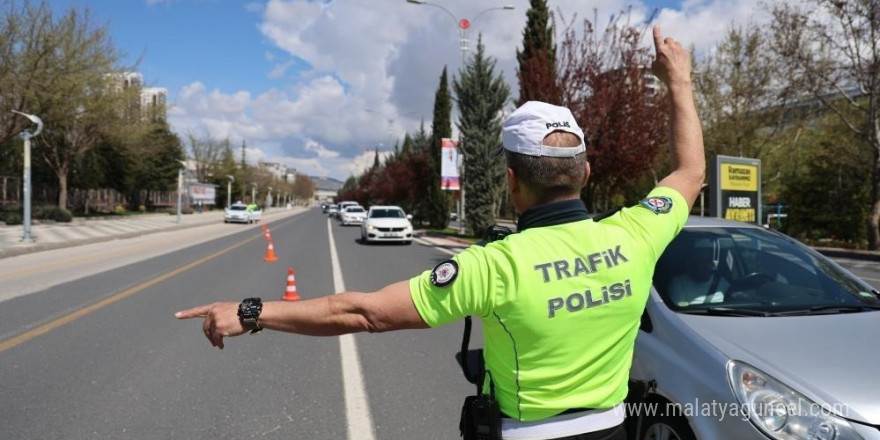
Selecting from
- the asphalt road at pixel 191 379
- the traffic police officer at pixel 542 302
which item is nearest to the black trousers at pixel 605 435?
the traffic police officer at pixel 542 302

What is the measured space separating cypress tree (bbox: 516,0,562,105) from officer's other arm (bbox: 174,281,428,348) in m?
15.4

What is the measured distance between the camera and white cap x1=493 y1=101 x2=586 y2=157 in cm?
177

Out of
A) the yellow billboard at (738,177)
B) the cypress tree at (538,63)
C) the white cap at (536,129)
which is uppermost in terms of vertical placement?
the cypress tree at (538,63)

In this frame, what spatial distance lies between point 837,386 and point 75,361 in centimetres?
618

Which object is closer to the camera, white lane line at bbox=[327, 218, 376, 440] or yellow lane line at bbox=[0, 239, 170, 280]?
white lane line at bbox=[327, 218, 376, 440]

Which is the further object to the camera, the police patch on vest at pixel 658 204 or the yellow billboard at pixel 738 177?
the yellow billboard at pixel 738 177

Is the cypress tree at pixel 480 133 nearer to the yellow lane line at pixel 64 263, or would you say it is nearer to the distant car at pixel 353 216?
the yellow lane line at pixel 64 263

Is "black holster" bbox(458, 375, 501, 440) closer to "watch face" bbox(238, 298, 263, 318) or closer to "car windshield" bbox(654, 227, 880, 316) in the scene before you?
"watch face" bbox(238, 298, 263, 318)

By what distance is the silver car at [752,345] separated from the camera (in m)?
2.39

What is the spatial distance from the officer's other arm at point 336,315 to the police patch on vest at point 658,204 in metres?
0.83

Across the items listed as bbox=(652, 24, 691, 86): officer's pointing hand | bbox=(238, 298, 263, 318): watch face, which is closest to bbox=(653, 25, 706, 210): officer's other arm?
bbox=(652, 24, 691, 86): officer's pointing hand

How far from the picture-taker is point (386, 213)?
2541 cm

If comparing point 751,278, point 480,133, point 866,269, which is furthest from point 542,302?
point 480,133

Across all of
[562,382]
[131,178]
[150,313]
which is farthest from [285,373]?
[131,178]
